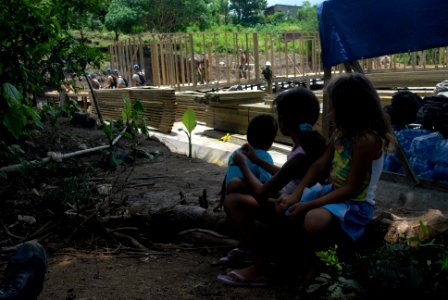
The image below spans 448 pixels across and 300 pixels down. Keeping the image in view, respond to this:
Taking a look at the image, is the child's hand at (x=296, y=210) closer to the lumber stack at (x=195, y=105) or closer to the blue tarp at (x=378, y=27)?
Result: the blue tarp at (x=378, y=27)

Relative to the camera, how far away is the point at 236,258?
336cm

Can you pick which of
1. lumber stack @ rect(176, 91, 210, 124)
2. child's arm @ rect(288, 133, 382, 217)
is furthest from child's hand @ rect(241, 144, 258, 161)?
lumber stack @ rect(176, 91, 210, 124)

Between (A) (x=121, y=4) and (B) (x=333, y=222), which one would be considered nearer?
(B) (x=333, y=222)

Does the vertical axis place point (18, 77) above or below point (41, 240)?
above

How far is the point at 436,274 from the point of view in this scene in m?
2.36

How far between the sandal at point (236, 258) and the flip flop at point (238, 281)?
270mm

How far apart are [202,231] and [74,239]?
1.12m

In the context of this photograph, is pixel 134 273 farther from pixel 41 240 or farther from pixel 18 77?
pixel 18 77

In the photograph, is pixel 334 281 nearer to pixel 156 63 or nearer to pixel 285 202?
pixel 285 202

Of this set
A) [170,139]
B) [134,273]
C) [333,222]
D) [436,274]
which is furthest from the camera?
[170,139]

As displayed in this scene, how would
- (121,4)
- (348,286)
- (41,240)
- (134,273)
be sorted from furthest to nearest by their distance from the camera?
(121,4) → (41,240) → (134,273) → (348,286)

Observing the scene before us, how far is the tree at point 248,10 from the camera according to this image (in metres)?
52.6

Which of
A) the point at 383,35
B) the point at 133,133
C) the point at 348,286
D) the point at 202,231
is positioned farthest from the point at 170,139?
the point at 348,286

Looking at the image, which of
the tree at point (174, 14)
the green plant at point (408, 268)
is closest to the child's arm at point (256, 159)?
the green plant at point (408, 268)
